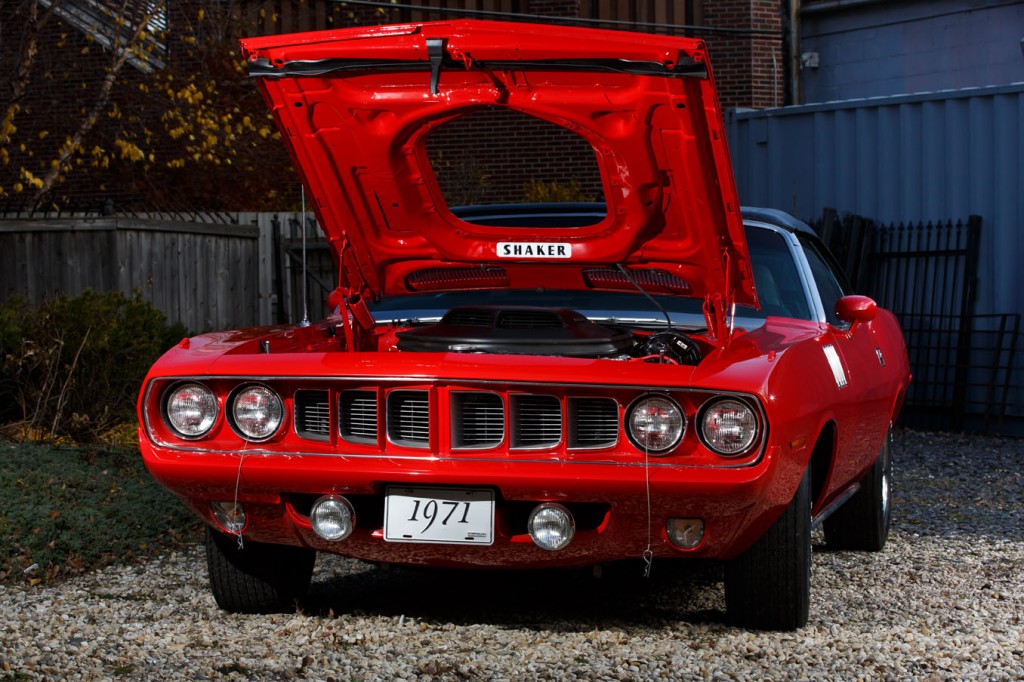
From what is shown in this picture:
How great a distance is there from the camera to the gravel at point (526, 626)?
4.32 metres

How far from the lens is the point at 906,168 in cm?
1239

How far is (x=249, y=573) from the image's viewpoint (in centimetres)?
494

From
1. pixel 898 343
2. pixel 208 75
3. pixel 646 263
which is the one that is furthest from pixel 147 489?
pixel 208 75

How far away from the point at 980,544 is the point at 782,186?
6.97m

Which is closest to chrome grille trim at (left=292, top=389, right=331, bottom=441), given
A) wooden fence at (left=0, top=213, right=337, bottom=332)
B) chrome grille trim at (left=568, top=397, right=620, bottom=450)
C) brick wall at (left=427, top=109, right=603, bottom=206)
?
chrome grille trim at (left=568, top=397, right=620, bottom=450)

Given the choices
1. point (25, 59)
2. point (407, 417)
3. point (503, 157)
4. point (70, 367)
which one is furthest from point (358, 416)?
point (503, 157)

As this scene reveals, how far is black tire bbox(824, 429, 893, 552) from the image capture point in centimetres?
624

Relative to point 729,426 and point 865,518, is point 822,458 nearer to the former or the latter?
point 729,426

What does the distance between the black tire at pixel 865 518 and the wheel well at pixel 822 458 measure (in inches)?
43.2

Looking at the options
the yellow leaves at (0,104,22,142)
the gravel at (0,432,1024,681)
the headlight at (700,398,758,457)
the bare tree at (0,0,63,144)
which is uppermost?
the bare tree at (0,0,63,144)

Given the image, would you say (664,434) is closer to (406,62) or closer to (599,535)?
(599,535)

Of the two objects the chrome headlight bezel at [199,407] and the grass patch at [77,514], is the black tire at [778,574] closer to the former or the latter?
the chrome headlight bezel at [199,407]

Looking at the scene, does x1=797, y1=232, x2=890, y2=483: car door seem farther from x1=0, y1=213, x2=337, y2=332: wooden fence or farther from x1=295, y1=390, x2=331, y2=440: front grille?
x1=0, y1=213, x2=337, y2=332: wooden fence

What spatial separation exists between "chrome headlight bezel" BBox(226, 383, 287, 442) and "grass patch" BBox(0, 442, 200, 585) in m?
1.76
